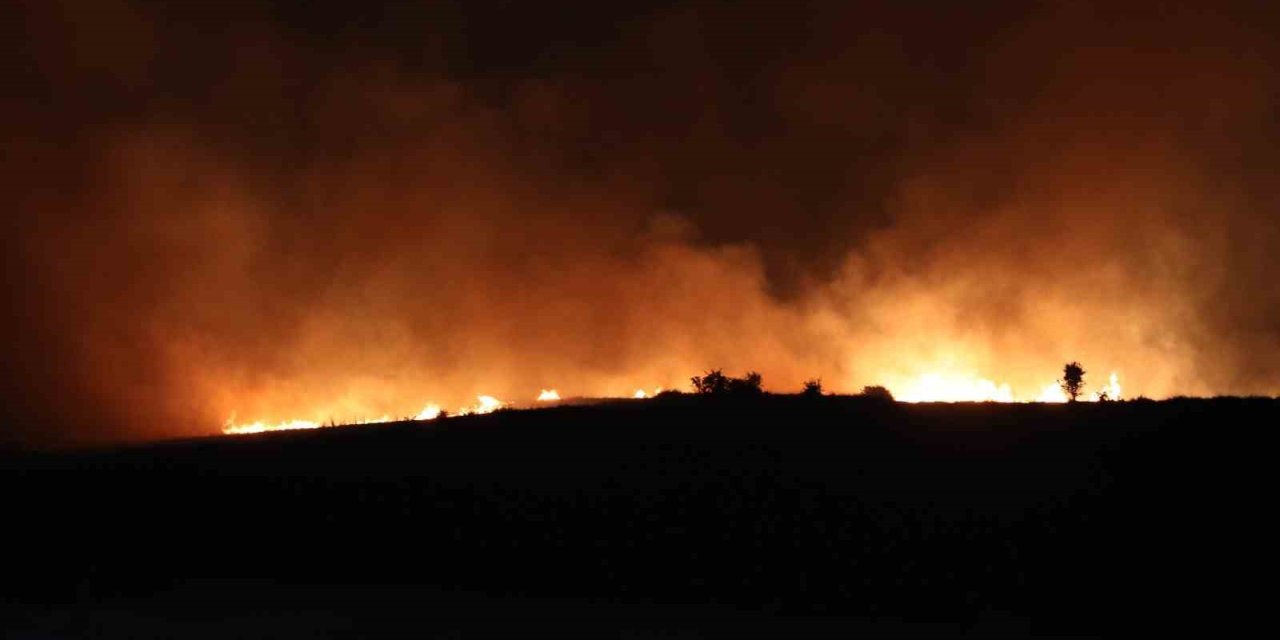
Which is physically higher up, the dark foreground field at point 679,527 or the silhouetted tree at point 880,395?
the silhouetted tree at point 880,395

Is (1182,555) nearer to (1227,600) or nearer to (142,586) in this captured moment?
(1227,600)

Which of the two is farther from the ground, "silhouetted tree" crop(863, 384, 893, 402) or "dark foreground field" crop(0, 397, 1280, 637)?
"silhouetted tree" crop(863, 384, 893, 402)

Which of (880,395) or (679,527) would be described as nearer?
(679,527)

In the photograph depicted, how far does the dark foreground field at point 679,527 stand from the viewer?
13.4m

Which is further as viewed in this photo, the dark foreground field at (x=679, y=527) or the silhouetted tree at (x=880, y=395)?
the silhouetted tree at (x=880, y=395)

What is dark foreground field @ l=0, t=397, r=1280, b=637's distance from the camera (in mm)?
13406

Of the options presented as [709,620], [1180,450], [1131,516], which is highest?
[1180,450]

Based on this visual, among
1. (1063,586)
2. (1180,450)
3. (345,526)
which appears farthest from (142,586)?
(1180,450)

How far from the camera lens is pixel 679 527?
15.4 metres

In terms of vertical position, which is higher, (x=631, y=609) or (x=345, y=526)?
(x=345, y=526)

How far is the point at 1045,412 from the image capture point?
1780 centimetres

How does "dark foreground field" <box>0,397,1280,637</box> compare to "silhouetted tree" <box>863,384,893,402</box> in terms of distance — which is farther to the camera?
"silhouetted tree" <box>863,384,893,402</box>

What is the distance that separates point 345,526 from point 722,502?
5884 millimetres

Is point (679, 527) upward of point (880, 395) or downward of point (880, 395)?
downward
